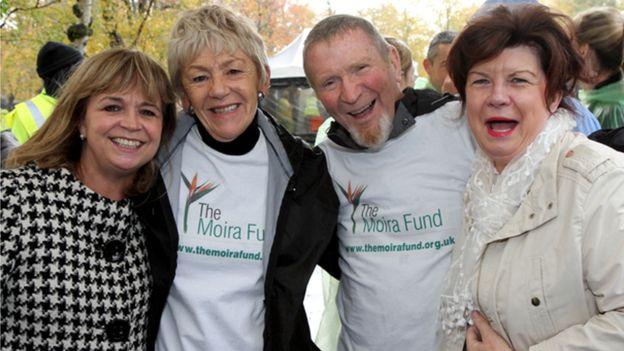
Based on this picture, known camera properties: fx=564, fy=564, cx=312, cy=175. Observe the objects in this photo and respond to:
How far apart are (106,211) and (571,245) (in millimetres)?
1754

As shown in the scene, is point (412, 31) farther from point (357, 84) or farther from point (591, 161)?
point (591, 161)

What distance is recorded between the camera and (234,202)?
2621 mm

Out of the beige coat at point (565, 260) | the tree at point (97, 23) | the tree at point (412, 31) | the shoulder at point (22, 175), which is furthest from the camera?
the tree at point (412, 31)

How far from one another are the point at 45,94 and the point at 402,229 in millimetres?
3800

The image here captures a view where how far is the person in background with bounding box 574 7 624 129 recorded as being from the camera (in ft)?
10.3

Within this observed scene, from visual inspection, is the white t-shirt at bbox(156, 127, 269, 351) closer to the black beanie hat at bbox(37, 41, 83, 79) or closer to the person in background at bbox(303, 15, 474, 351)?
the person in background at bbox(303, 15, 474, 351)

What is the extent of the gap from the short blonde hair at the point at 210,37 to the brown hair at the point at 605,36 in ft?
5.91

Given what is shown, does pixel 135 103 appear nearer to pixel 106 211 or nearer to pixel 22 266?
pixel 106 211

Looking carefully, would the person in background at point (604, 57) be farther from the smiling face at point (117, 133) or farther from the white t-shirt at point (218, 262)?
Result: the smiling face at point (117, 133)

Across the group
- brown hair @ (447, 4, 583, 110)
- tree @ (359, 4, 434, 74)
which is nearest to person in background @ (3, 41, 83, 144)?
brown hair @ (447, 4, 583, 110)

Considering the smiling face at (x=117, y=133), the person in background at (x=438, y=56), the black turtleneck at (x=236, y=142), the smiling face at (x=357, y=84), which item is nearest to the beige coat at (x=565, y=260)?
the smiling face at (x=357, y=84)

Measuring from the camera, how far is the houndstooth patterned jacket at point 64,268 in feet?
6.88

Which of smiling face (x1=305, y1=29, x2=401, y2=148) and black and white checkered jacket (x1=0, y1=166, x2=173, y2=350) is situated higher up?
smiling face (x1=305, y1=29, x2=401, y2=148)

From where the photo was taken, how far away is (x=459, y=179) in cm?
265
